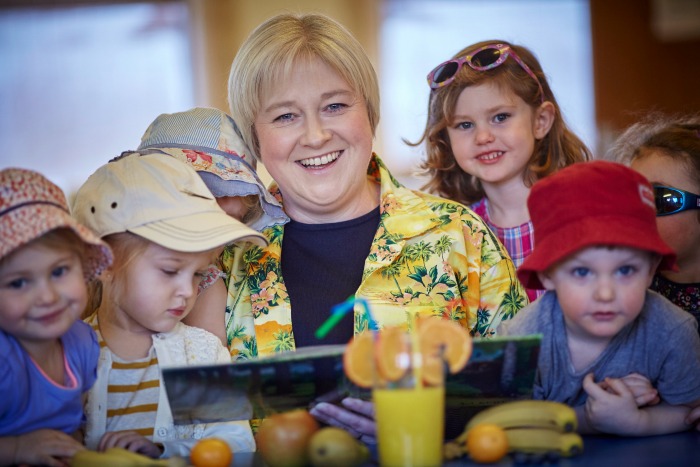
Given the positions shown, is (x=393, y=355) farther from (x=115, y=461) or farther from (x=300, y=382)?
(x=115, y=461)

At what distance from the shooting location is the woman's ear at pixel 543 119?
2537 millimetres

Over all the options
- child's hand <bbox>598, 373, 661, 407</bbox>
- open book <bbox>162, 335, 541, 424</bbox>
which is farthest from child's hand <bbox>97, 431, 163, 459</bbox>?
child's hand <bbox>598, 373, 661, 407</bbox>

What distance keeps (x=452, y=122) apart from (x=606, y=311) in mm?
1166

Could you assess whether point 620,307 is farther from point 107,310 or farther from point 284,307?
point 107,310

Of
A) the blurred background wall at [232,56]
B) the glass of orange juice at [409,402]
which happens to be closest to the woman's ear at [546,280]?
the glass of orange juice at [409,402]

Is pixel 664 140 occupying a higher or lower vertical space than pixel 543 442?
higher

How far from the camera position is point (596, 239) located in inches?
55.3

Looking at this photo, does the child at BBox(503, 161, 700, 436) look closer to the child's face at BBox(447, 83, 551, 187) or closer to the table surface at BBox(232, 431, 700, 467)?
the table surface at BBox(232, 431, 700, 467)

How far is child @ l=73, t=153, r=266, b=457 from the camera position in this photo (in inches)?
63.0

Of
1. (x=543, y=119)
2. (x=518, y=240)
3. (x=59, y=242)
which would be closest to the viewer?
(x=59, y=242)

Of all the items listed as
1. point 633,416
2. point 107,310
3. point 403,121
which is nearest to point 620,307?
point 633,416

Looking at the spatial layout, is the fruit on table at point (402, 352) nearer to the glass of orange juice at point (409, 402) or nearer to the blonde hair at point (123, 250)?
the glass of orange juice at point (409, 402)

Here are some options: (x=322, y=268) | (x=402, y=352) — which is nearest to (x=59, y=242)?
(x=402, y=352)

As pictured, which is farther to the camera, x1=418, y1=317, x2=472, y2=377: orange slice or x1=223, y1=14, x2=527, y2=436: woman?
x1=223, y1=14, x2=527, y2=436: woman
